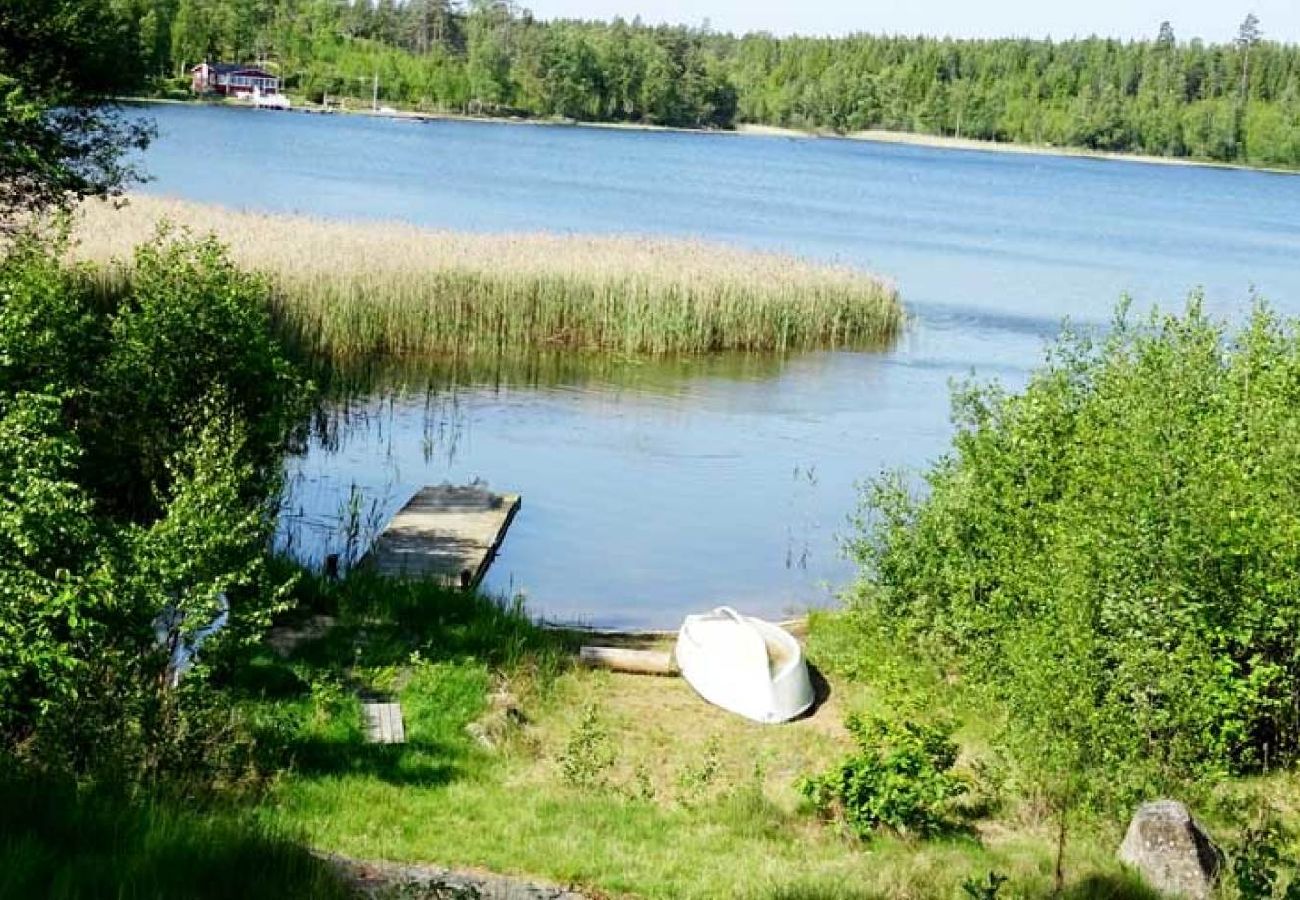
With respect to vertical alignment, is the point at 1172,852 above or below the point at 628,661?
above

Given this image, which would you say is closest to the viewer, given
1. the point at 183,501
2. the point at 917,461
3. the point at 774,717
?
the point at 183,501

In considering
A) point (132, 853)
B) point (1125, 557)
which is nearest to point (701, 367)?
point (1125, 557)

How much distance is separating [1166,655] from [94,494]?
27.2ft

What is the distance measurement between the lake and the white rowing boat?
2.62 meters

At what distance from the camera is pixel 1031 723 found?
35.8 feet

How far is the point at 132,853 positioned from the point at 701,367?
26.4 metres

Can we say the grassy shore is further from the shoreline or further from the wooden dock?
the shoreline

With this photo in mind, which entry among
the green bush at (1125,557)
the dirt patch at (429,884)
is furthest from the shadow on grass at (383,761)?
the green bush at (1125,557)

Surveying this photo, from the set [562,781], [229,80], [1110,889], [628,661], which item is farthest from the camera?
[229,80]

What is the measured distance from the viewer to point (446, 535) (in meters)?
18.5

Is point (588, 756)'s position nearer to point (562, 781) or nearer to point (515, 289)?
point (562, 781)

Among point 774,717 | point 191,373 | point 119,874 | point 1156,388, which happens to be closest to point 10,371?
point 191,373

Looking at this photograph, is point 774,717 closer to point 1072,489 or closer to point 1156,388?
point 1072,489

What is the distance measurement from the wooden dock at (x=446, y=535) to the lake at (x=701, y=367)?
423 mm
